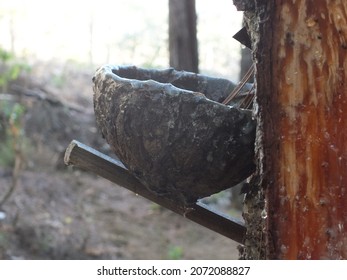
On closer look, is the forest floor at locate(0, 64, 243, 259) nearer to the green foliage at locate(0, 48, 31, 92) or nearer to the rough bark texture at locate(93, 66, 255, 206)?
the green foliage at locate(0, 48, 31, 92)

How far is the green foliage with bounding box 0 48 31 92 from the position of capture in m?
3.83

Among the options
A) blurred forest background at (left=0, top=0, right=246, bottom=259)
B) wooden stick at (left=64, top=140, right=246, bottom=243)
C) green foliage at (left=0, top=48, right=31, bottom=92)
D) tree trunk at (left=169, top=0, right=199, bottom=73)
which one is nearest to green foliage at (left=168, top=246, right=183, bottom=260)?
blurred forest background at (left=0, top=0, right=246, bottom=259)

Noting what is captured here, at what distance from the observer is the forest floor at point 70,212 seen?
374 cm

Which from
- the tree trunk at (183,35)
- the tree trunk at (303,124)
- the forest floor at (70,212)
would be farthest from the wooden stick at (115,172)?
the forest floor at (70,212)

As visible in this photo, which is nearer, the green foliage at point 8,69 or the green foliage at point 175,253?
the green foliage at point 175,253

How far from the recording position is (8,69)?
5422 millimetres

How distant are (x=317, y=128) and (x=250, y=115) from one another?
11 centimetres

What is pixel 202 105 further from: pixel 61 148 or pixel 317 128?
pixel 61 148

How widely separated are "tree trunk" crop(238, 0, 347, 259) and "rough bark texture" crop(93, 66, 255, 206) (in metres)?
0.05

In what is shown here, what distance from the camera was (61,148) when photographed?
17.5ft

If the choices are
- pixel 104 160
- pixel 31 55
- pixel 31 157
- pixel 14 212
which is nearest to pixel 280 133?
pixel 104 160

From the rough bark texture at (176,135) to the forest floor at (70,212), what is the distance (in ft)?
9.34

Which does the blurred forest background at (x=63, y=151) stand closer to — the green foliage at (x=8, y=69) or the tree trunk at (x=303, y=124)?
the green foliage at (x=8, y=69)

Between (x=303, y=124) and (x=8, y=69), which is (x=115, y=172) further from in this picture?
(x=8, y=69)
